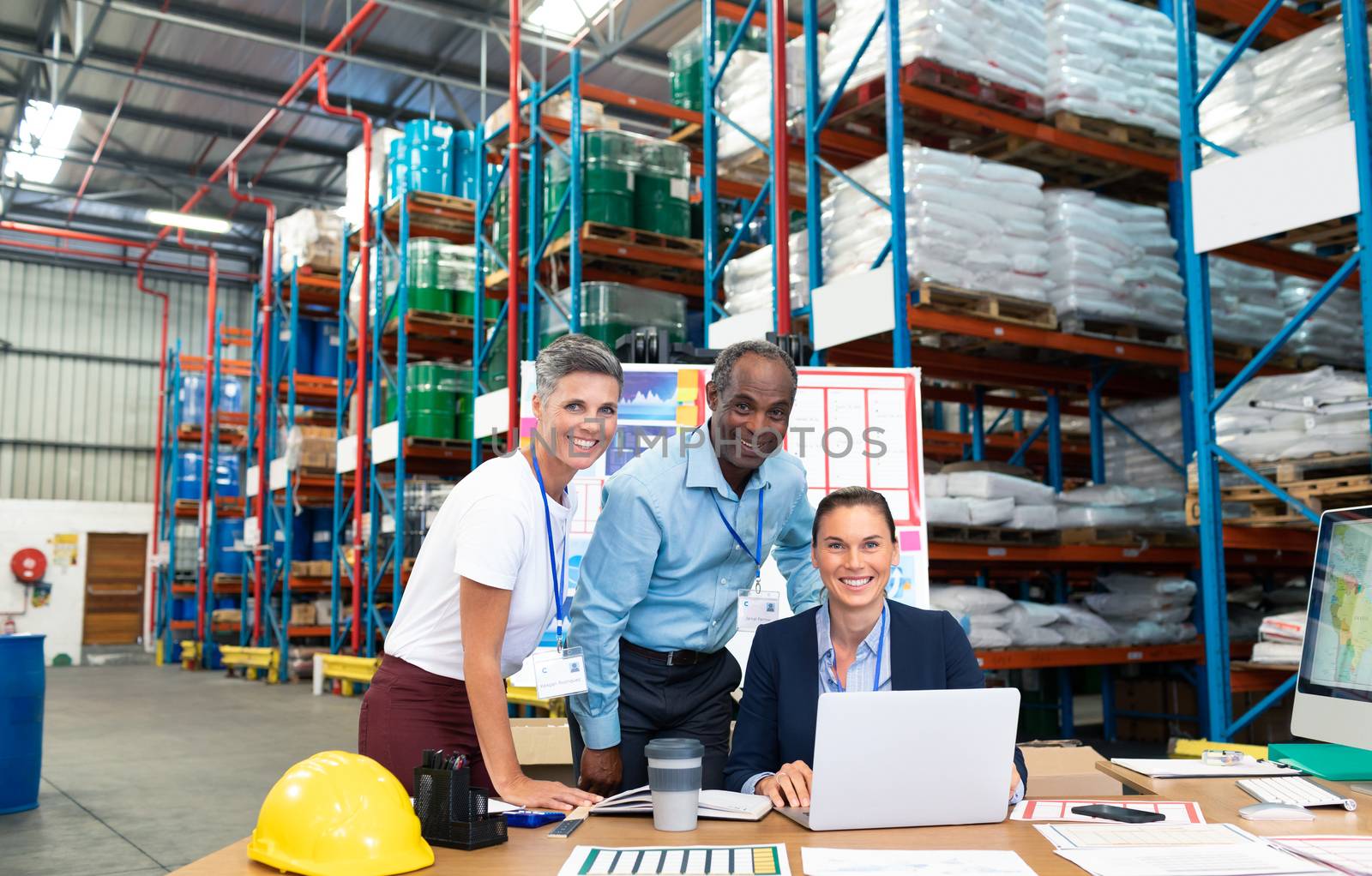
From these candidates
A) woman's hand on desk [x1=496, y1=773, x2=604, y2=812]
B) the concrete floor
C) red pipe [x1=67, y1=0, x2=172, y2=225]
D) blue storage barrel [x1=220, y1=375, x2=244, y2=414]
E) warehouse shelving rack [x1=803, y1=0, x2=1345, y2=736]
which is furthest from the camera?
blue storage barrel [x1=220, y1=375, x2=244, y2=414]

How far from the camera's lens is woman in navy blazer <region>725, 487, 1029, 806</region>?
242cm

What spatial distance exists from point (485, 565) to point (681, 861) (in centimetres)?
74

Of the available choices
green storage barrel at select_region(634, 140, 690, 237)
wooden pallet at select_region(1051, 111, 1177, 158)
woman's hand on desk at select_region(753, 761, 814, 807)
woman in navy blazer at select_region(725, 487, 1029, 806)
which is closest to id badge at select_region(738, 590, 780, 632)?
woman in navy blazer at select_region(725, 487, 1029, 806)

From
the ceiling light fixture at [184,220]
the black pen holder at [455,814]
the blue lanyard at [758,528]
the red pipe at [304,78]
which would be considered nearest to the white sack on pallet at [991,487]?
the blue lanyard at [758,528]

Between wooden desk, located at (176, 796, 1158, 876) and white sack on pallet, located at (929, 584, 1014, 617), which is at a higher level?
white sack on pallet, located at (929, 584, 1014, 617)

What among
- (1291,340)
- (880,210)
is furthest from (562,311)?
(1291,340)

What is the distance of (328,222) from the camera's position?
15.1 metres

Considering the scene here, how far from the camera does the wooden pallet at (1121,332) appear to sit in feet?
21.2

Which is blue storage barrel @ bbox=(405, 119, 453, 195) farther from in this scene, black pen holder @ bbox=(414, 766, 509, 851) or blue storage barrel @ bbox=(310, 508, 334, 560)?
black pen holder @ bbox=(414, 766, 509, 851)

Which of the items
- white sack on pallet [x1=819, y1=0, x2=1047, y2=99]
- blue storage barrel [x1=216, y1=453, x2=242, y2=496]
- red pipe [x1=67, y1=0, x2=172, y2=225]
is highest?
red pipe [x1=67, y1=0, x2=172, y2=225]

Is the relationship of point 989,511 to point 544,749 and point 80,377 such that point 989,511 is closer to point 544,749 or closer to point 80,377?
point 544,749

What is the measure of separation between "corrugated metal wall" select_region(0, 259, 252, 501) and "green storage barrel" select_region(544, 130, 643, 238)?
17.9 m

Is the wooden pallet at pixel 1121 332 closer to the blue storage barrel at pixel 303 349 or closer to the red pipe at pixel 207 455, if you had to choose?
the blue storage barrel at pixel 303 349

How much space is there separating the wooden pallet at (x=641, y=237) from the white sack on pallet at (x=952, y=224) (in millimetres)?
2258
